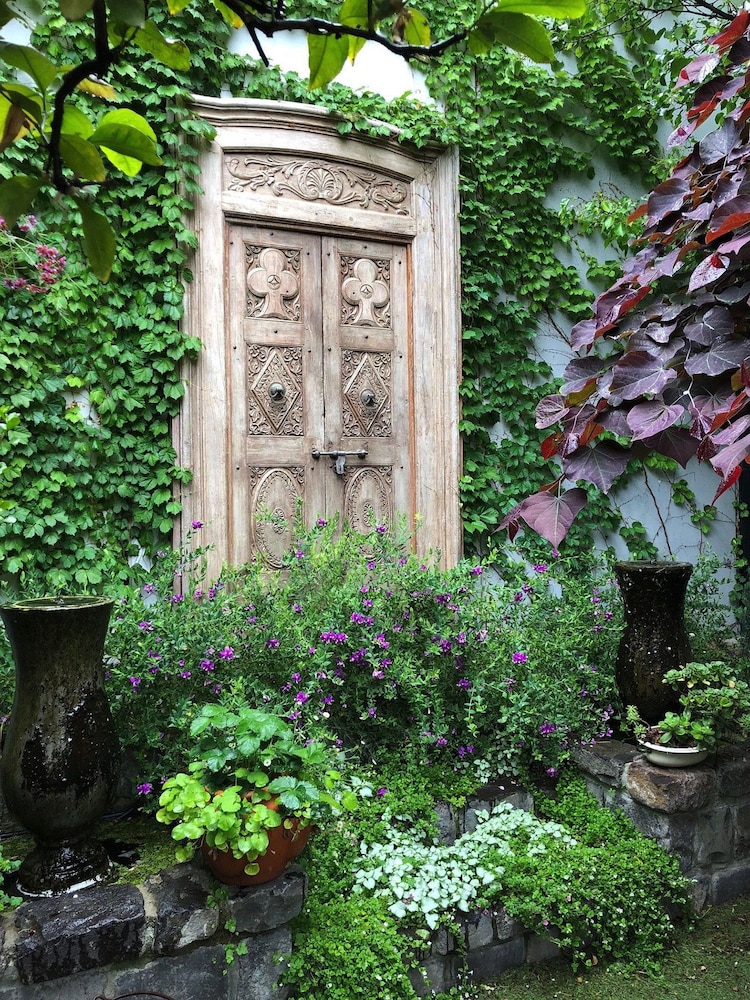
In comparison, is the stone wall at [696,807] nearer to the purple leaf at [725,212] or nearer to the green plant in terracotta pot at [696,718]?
the green plant in terracotta pot at [696,718]

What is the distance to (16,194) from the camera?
0.64 m

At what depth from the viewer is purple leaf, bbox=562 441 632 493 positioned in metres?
2.15

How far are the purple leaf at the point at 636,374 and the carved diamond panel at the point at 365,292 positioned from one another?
2.23 m

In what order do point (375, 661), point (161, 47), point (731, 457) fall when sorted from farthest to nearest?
point (375, 661) < point (731, 457) < point (161, 47)

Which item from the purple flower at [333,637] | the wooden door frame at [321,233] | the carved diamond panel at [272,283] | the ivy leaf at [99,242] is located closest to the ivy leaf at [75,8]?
the ivy leaf at [99,242]

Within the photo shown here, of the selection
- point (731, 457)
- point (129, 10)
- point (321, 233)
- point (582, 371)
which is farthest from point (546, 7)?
point (321, 233)

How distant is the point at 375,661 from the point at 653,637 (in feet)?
3.45

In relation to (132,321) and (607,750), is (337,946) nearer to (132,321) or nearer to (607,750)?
(607,750)

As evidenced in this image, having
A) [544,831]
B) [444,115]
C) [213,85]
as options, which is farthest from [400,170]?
[544,831]

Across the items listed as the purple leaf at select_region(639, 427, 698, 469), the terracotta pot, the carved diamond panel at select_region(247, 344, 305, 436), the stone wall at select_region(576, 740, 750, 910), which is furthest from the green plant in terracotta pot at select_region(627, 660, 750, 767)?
the carved diamond panel at select_region(247, 344, 305, 436)

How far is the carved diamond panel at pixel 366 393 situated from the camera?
163 inches

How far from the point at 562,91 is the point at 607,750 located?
3.75 m

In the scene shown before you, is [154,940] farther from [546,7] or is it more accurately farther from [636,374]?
[546,7]

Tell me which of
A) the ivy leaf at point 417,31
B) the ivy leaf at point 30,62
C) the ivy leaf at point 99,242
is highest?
the ivy leaf at point 417,31
